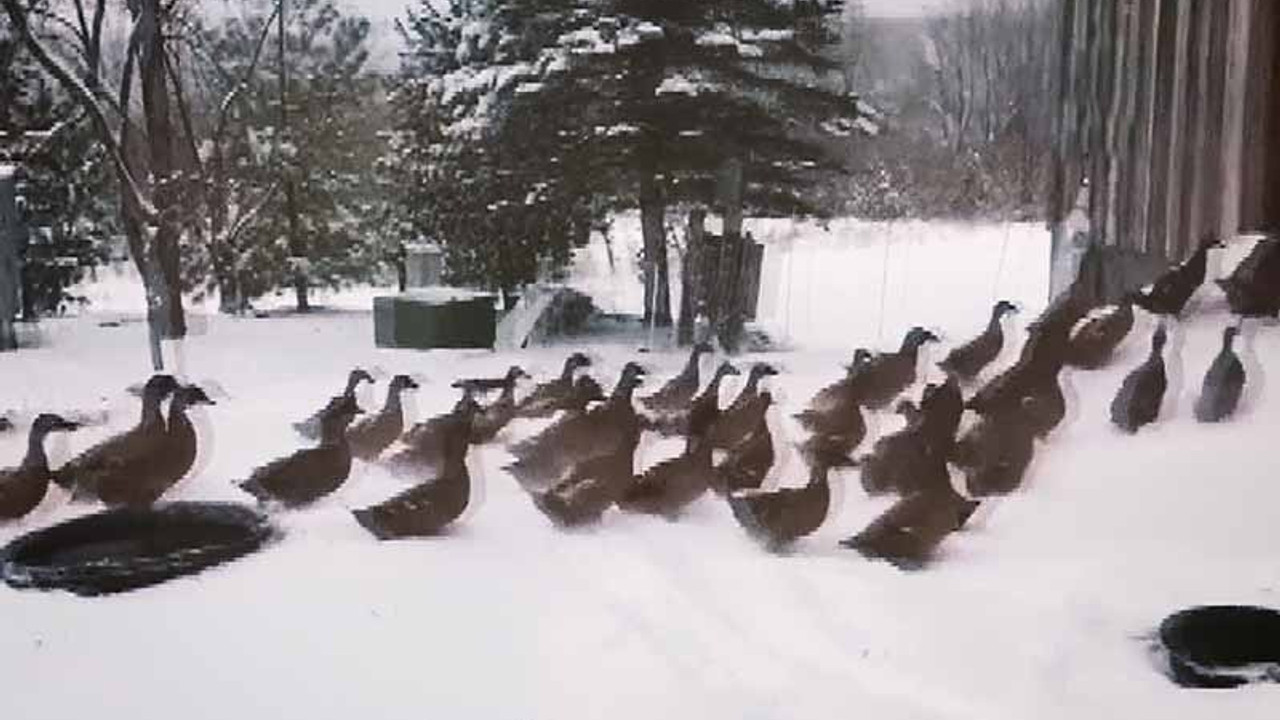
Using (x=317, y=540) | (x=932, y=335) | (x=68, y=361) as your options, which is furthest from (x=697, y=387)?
(x=68, y=361)

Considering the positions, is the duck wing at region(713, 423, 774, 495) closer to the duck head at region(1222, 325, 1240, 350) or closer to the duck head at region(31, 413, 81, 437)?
the duck head at region(1222, 325, 1240, 350)

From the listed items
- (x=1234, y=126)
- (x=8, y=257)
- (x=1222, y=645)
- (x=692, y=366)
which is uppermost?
(x=1234, y=126)

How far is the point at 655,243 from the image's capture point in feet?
3.66

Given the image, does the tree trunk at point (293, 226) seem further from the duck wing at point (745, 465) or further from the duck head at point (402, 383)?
the duck wing at point (745, 465)

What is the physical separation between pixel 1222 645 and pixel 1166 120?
1.70ft

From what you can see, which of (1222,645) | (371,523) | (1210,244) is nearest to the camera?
(1222,645)

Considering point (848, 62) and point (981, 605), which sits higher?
point (848, 62)

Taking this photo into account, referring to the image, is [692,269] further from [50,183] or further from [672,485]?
[50,183]

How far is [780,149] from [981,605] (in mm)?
426

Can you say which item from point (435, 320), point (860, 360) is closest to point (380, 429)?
point (435, 320)

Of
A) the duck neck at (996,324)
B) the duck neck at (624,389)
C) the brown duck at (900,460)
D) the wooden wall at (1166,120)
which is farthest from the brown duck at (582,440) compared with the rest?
the wooden wall at (1166,120)

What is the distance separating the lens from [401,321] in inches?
44.3

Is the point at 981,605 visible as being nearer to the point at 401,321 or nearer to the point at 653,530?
the point at 653,530

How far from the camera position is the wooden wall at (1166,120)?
1.17 m
